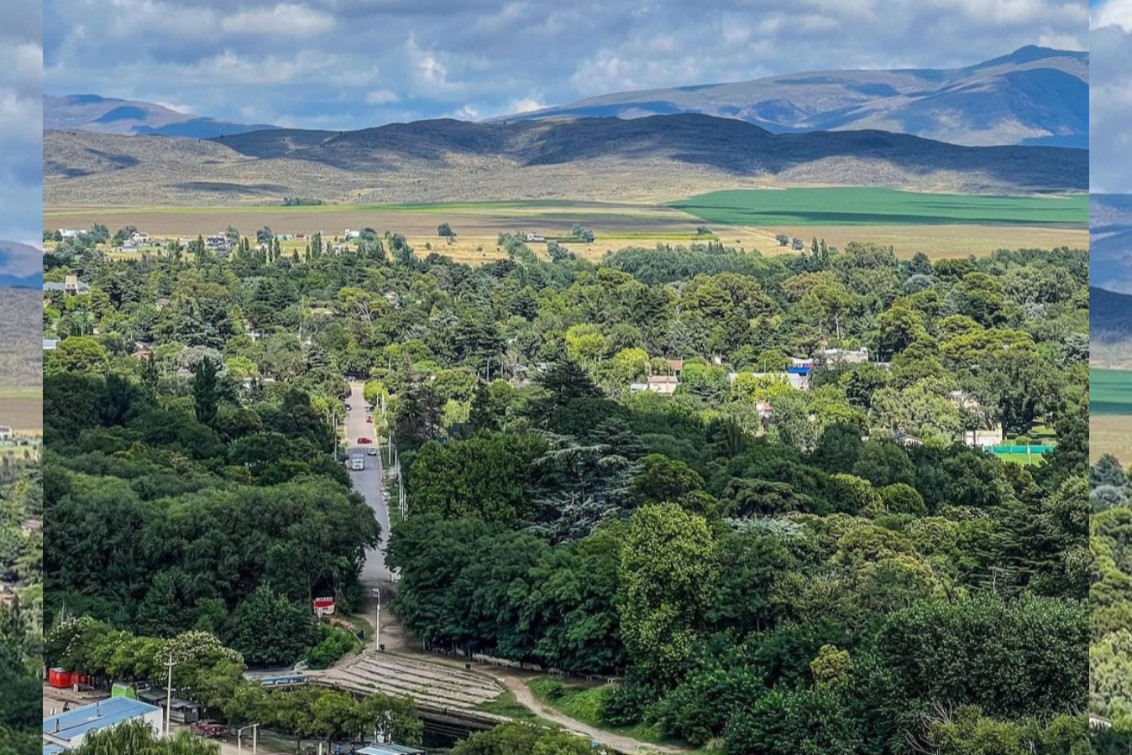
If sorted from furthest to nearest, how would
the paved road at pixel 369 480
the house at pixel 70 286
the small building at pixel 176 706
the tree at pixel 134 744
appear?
the house at pixel 70 286 → the paved road at pixel 369 480 → the small building at pixel 176 706 → the tree at pixel 134 744

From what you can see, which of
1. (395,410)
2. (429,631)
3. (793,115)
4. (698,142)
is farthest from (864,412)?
(793,115)

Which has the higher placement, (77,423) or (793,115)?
(793,115)

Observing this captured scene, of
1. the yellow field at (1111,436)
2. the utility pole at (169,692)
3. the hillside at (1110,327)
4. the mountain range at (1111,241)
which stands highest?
the mountain range at (1111,241)

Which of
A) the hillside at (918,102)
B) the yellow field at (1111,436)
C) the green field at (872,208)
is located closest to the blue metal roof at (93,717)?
the yellow field at (1111,436)

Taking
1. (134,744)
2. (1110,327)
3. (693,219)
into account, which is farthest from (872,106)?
(1110,327)

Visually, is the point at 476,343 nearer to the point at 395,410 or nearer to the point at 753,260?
the point at 395,410

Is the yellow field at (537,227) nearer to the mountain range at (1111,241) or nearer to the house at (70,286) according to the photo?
the house at (70,286)

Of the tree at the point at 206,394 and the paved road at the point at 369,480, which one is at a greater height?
the tree at the point at 206,394
